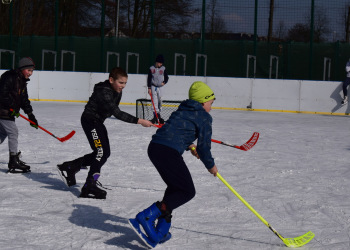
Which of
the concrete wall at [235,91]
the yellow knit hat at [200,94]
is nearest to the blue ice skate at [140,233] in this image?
the yellow knit hat at [200,94]

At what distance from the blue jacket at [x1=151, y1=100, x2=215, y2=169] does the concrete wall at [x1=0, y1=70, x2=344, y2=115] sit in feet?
41.1

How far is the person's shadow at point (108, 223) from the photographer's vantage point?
4047mm

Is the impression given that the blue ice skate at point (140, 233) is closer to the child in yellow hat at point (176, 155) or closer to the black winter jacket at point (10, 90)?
the child in yellow hat at point (176, 155)

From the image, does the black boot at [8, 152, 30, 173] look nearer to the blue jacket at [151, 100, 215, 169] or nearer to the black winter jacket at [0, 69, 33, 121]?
the black winter jacket at [0, 69, 33, 121]

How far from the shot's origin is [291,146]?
30.1ft

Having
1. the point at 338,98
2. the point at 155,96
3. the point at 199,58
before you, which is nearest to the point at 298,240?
the point at 155,96

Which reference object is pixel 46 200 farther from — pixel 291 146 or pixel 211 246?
pixel 291 146

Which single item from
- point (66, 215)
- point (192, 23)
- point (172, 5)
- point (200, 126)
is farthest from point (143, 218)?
point (172, 5)

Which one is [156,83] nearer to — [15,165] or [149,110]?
[149,110]

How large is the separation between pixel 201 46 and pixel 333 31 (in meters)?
4.35

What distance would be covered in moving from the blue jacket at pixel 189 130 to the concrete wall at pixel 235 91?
41.1 ft

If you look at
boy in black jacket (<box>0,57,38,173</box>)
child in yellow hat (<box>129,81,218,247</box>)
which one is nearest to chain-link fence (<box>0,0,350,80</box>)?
boy in black jacket (<box>0,57,38,173</box>)

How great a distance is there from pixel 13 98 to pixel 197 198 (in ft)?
7.46

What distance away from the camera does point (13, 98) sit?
20.4 ft
